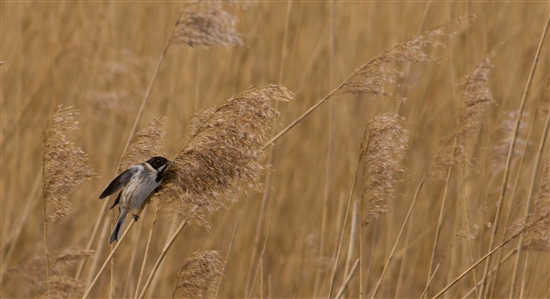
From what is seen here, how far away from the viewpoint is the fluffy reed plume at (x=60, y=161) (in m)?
→ 1.60

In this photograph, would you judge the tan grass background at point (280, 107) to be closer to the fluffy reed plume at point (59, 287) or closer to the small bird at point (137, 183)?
the fluffy reed plume at point (59, 287)

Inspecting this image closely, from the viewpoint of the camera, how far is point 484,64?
1.95m

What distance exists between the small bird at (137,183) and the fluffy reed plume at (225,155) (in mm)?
60

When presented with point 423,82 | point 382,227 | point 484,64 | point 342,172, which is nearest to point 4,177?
point 342,172

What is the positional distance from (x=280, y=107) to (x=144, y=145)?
1.67 metres

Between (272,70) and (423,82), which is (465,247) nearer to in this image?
(423,82)

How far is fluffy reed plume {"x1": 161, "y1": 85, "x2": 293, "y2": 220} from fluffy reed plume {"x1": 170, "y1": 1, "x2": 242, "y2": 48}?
895mm

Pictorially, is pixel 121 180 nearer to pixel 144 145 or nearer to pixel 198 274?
pixel 144 145

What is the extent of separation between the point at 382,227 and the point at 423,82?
0.66m

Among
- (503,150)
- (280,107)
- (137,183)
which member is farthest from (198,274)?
(280,107)

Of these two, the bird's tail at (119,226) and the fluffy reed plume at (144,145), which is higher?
the fluffy reed plume at (144,145)

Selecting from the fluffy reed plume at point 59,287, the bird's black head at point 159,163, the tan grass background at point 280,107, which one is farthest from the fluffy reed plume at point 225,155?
the tan grass background at point 280,107

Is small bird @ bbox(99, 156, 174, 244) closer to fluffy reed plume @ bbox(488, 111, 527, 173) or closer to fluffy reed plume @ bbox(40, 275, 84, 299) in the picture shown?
fluffy reed plume @ bbox(40, 275, 84, 299)

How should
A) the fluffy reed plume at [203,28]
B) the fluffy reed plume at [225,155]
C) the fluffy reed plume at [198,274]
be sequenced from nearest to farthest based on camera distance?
the fluffy reed plume at [225,155] → the fluffy reed plume at [198,274] → the fluffy reed plume at [203,28]
